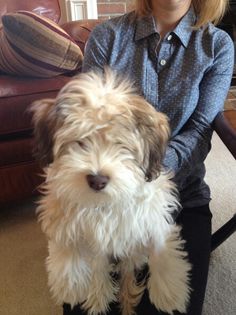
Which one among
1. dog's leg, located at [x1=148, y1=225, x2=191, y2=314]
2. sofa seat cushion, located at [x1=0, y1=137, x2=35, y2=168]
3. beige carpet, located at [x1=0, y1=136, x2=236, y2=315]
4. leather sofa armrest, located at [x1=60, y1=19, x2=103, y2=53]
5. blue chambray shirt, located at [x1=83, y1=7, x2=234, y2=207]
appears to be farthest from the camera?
leather sofa armrest, located at [x1=60, y1=19, x2=103, y2=53]

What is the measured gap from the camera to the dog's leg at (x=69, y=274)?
0.96 metres

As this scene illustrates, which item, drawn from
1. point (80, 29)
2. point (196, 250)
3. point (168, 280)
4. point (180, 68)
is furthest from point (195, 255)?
point (80, 29)

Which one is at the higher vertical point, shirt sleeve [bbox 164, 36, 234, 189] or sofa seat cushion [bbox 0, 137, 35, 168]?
shirt sleeve [bbox 164, 36, 234, 189]

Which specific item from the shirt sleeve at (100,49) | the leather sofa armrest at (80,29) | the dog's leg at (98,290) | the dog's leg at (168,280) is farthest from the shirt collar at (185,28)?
the leather sofa armrest at (80,29)

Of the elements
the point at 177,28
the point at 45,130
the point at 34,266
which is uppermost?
the point at 177,28

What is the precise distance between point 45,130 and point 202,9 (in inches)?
27.1

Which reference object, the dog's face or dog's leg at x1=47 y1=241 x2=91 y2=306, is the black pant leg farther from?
the dog's face

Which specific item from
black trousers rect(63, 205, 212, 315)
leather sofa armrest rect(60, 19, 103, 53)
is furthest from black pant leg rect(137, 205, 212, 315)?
leather sofa armrest rect(60, 19, 103, 53)

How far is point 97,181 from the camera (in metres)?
0.72

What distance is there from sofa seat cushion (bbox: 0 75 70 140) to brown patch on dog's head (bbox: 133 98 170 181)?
804 mm

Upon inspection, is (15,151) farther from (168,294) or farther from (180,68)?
(168,294)

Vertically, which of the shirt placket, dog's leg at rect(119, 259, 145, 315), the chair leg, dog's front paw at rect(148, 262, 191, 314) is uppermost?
the shirt placket

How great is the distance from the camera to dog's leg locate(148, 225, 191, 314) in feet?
3.11

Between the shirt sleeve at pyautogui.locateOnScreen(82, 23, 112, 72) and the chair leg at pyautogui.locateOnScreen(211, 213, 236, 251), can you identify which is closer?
the shirt sleeve at pyautogui.locateOnScreen(82, 23, 112, 72)
